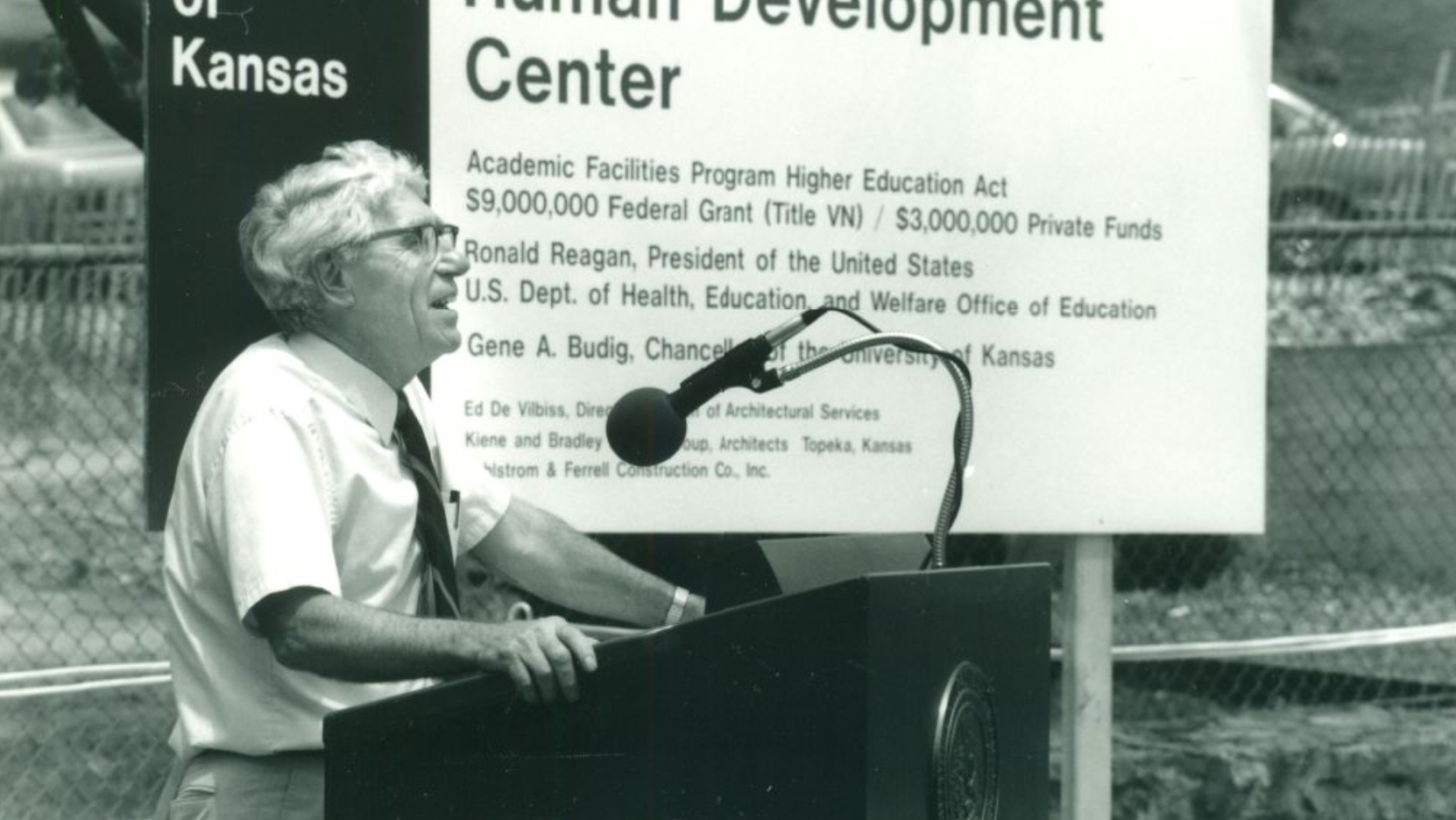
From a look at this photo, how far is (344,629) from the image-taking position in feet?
8.88

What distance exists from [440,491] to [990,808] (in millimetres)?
1033

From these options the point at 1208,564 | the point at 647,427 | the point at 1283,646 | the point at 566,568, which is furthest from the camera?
the point at 1208,564

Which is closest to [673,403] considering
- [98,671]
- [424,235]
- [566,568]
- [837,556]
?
[837,556]

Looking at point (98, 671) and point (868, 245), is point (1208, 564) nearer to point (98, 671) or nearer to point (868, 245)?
point (868, 245)

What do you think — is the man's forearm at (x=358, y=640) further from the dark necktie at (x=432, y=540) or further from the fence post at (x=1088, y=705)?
the fence post at (x=1088, y=705)

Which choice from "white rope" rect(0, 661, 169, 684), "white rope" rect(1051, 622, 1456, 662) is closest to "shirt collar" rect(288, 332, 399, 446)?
"white rope" rect(0, 661, 169, 684)

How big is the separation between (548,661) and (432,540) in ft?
2.51

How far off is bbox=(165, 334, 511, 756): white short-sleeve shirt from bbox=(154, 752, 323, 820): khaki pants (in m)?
0.02

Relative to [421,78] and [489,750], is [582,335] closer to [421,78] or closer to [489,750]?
[421,78]

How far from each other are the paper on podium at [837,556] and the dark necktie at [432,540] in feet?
1.72

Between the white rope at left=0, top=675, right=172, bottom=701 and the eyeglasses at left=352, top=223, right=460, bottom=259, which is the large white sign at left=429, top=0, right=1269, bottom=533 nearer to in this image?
the eyeglasses at left=352, top=223, right=460, bottom=259

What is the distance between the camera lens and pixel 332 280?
10.4 ft

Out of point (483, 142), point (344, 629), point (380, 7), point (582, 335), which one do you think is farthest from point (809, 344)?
point (344, 629)

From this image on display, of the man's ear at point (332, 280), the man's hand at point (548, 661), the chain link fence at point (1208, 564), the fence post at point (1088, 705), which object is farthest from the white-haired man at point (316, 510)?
the chain link fence at point (1208, 564)
